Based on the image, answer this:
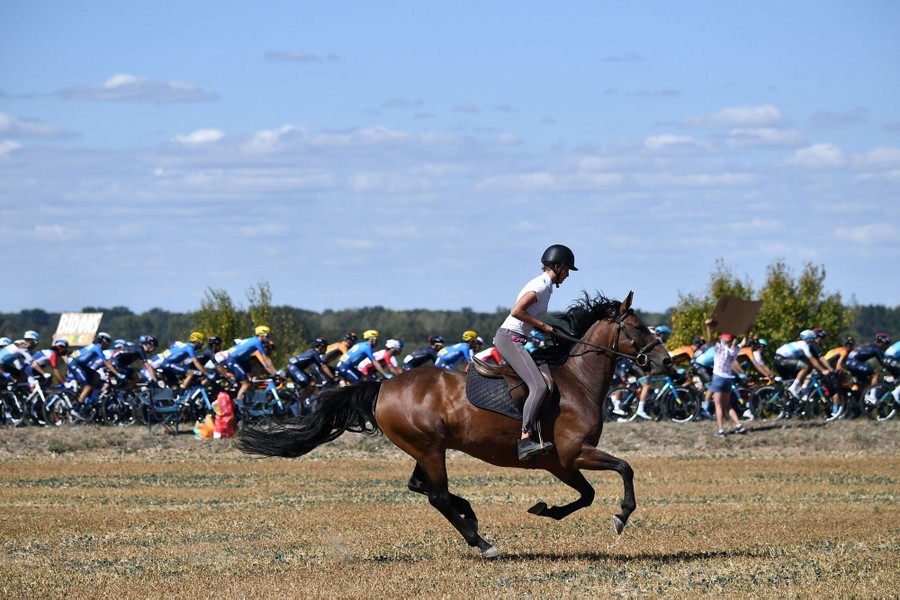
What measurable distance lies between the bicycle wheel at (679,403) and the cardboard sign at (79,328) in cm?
1633

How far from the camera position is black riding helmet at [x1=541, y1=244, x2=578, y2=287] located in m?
12.2

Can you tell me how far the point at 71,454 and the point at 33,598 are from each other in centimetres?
1608

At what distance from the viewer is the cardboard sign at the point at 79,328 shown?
Result: 37812mm

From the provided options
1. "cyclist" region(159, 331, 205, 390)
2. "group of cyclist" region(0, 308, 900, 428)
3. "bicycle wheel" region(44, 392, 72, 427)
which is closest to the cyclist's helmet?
"group of cyclist" region(0, 308, 900, 428)

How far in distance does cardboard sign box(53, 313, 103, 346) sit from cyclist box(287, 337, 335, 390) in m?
10.1

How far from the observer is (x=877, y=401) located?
2934 centimetres

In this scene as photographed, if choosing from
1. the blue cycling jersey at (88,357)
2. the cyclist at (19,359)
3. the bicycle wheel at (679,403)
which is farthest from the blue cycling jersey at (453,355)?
the cyclist at (19,359)

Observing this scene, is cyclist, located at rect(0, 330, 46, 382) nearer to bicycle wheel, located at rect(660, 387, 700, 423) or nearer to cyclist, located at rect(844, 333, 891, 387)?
bicycle wheel, located at rect(660, 387, 700, 423)

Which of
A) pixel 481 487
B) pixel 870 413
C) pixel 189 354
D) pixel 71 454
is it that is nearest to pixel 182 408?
pixel 189 354

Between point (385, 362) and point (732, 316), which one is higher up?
point (732, 316)

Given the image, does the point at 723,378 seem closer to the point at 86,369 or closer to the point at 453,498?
the point at 86,369

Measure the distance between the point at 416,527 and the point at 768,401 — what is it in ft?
55.6

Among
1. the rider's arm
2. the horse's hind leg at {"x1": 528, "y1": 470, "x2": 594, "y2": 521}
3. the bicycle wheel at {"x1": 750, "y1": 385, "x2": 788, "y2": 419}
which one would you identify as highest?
the rider's arm

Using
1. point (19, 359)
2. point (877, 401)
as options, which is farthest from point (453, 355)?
point (19, 359)
